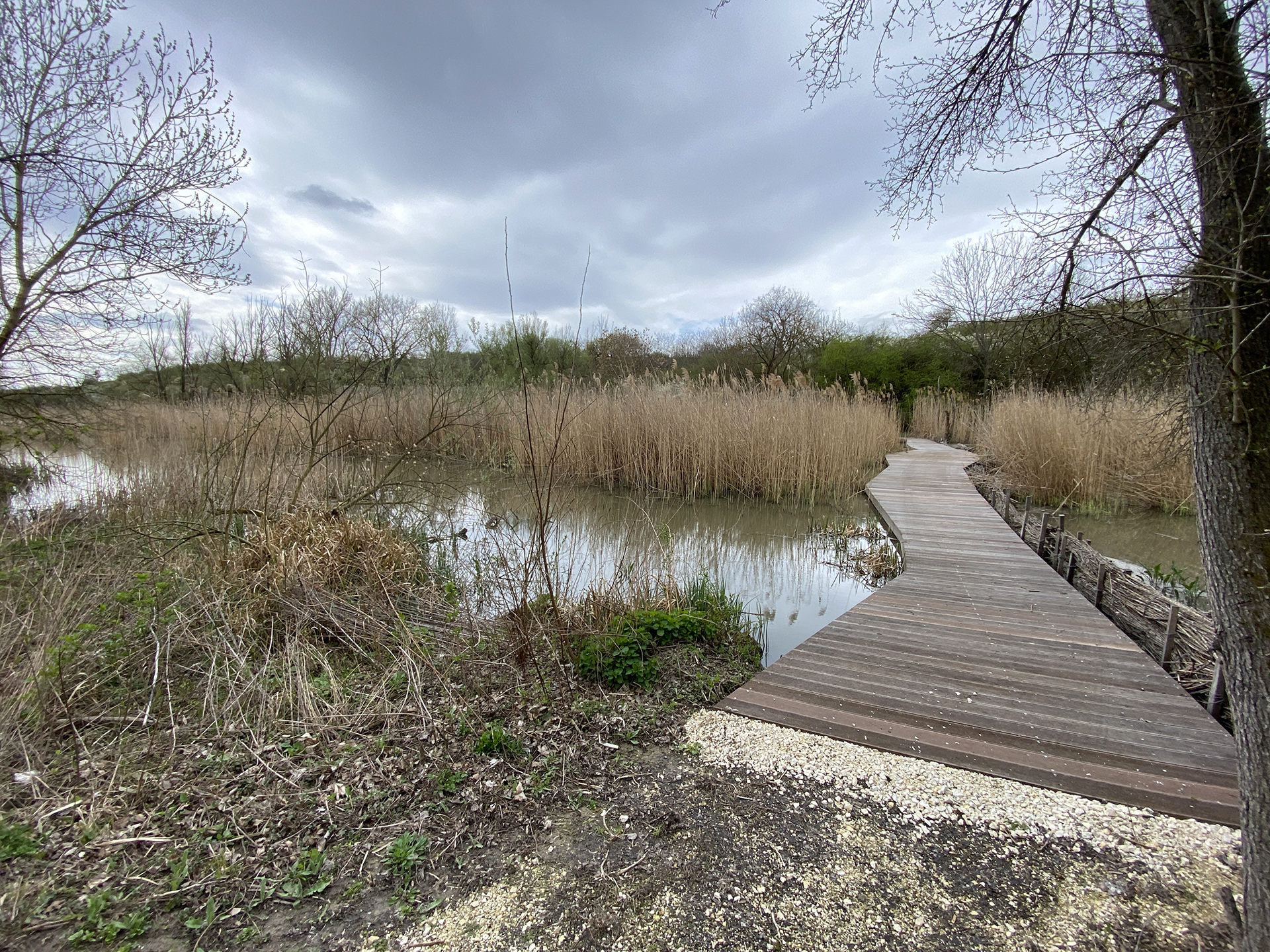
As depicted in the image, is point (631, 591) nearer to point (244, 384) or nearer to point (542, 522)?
point (542, 522)

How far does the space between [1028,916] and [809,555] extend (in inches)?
171

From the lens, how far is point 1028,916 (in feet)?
4.37

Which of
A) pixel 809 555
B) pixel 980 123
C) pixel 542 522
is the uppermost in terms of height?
pixel 980 123

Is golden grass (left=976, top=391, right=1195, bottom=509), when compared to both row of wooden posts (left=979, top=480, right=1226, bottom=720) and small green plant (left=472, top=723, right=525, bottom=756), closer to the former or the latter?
row of wooden posts (left=979, top=480, right=1226, bottom=720)

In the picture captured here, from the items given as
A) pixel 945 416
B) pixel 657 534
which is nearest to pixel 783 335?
pixel 945 416

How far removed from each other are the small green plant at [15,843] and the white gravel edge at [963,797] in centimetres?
200

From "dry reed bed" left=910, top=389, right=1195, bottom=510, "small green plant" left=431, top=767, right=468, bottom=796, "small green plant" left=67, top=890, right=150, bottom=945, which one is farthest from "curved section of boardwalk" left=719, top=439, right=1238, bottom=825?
"dry reed bed" left=910, top=389, right=1195, bottom=510

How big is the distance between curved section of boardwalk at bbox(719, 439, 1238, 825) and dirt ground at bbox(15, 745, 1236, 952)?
44 cm

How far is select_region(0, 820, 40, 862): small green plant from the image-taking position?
4.83 feet

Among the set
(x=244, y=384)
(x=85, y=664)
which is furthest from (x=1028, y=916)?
(x=244, y=384)

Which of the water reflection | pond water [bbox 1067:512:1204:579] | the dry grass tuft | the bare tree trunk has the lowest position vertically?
pond water [bbox 1067:512:1204:579]

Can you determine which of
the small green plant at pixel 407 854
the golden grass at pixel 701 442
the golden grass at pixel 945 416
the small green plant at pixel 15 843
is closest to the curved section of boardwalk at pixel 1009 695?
the small green plant at pixel 407 854

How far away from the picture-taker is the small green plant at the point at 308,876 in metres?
1.43

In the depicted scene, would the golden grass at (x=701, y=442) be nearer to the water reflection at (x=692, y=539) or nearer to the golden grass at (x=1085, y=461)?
the water reflection at (x=692, y=539)
